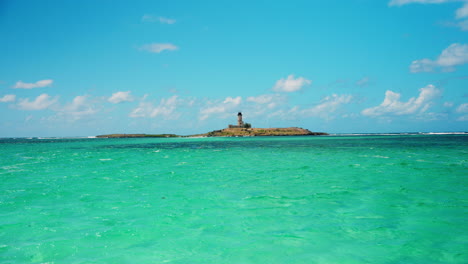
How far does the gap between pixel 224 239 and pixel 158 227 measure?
2.74 meters

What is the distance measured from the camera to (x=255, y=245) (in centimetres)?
902

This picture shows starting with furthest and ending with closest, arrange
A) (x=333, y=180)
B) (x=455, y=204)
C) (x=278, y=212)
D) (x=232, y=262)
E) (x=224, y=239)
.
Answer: (x=333, y=180) → (x=455, y=204) → (x=278, y=212) → (x=224, y=239) → (x=232, y=262)

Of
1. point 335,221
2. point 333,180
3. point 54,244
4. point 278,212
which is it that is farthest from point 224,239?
point 333,180

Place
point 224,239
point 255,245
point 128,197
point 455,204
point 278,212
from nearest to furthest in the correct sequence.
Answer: point 255,245
point 224,239
point 278,212
point 455,204
point 128,197

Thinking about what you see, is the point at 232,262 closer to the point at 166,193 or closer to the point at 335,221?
the point at 335,221

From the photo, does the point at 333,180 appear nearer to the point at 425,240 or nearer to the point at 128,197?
the point at 425,240

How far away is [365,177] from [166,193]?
14.0m

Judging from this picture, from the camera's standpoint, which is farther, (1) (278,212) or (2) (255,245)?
(1) (278,212)

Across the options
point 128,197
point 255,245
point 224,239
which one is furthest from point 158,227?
point 128,197

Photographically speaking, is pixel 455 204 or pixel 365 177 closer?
pixel 455 204

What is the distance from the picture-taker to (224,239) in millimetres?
9633

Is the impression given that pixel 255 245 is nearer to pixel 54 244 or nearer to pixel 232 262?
pixel 232 262

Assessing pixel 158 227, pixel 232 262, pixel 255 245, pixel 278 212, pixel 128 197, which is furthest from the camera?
pixel 128 197

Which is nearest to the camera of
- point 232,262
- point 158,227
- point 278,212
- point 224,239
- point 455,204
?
point 232,262
